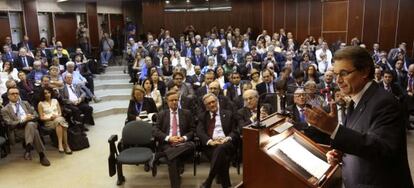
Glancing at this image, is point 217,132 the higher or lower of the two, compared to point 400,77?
lower

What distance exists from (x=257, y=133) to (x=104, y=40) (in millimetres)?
9867

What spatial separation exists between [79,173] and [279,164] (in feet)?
10.1

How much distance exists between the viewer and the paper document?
5.92ft

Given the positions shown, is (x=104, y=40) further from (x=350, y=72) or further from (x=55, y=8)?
(x=350, y=72)

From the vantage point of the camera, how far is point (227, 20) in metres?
12.8

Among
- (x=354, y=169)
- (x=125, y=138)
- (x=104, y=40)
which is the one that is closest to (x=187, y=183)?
(x=125, y=138)

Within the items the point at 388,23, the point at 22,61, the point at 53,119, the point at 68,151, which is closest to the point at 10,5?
the point at 22,61

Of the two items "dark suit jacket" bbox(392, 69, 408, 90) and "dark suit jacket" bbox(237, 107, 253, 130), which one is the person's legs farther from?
"dark suit jacket" bbox(392, 69, 408, 90)

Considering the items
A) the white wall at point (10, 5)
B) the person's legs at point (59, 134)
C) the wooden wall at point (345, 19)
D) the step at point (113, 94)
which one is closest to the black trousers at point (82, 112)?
the person's legs at point (59, 134)

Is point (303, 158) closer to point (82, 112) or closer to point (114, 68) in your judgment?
point (82, 112)

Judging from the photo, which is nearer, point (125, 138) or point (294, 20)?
point (125, 138)

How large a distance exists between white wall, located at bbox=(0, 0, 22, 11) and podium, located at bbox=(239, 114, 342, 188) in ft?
32.9

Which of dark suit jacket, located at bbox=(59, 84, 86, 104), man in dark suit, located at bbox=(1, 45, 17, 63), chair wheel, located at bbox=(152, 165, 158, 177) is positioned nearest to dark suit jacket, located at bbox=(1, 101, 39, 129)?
dark suit jacket, located at bbox=(59, 84, 86, 104)

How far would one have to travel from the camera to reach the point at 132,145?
12.8 feet
